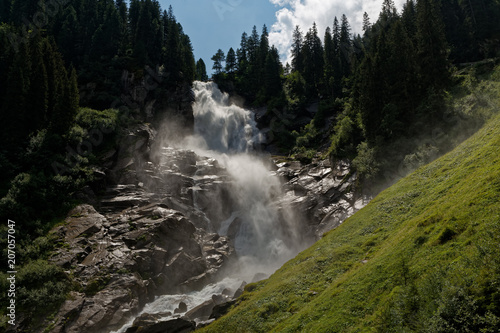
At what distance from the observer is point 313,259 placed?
1952 centimetres

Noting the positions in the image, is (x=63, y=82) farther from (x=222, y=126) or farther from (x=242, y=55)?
(x=242, y=55)

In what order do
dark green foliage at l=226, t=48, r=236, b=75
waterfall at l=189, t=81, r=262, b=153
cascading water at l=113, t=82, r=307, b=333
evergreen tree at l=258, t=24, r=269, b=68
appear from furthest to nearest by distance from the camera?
dark green foliage at l=226, t=48, r=236, b=75
evergreen tree at l=258, t=24, r=269, b=68
waterfall at l=189, t=81, r=262, b=153
cascading water at l=113, t=82, r=307, b=333

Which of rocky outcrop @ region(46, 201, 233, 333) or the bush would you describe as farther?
the bush

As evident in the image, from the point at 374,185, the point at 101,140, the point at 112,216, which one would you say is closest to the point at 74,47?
the point at 101,140

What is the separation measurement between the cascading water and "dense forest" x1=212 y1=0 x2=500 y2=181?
8.43 m

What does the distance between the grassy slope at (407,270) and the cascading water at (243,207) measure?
1284 centimetres

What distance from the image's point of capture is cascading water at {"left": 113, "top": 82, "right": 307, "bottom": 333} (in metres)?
33.2

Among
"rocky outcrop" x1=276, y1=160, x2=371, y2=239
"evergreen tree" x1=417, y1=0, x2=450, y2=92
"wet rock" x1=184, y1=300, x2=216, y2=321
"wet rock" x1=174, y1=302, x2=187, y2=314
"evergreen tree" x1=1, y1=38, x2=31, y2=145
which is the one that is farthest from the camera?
"evergreen tree" x1=417, y1=0, x2=450, y2=92

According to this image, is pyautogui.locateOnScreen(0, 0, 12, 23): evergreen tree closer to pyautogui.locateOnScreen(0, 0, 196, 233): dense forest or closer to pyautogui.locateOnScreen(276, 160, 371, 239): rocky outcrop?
pyautogui.locateOnScreen(0, 0, 196, 233): dense forest

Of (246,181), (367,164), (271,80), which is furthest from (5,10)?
(367,164)

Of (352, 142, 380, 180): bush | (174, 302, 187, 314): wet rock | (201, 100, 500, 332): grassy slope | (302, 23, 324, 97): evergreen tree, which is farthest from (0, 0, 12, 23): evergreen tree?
(201, 100, 500, 332): grassy slope

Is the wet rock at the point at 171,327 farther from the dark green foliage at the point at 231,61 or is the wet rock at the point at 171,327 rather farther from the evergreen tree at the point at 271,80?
the dark green foliage at the point at 231,61

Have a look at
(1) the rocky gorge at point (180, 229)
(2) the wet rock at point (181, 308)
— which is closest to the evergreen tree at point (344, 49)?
(1) the rocky gorge at point (180, 229)

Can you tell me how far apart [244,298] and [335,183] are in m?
23.8
